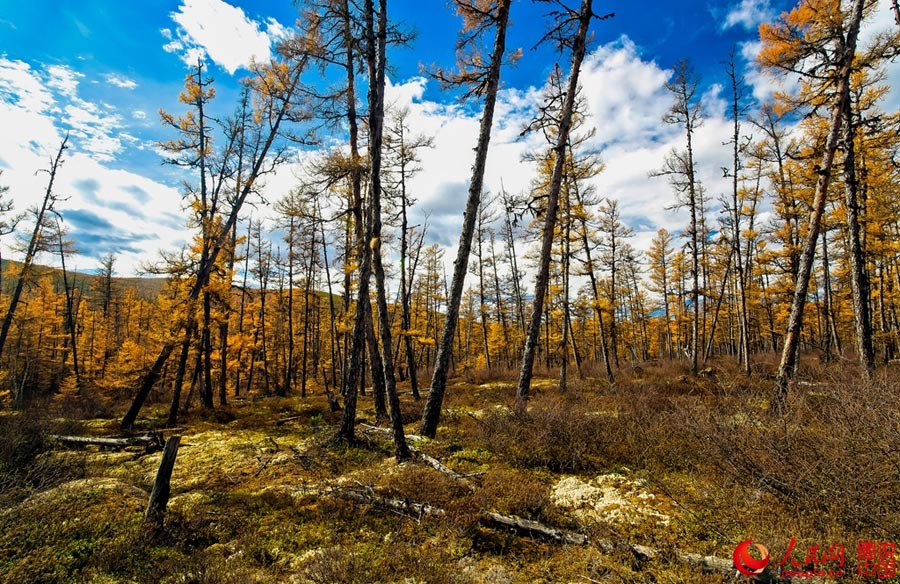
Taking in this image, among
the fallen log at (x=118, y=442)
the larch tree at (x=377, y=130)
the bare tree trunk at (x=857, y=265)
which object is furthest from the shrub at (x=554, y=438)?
the fallen log at (x=118, y=442)

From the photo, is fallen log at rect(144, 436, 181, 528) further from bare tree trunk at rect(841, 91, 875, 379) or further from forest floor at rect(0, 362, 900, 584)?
bare tree trunk at rect(841, 91, 875, 379)

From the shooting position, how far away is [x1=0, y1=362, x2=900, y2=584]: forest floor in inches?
141

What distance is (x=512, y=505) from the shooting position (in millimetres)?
4773

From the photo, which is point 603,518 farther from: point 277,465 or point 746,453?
point 277,465

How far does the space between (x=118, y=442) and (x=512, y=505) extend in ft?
36.3

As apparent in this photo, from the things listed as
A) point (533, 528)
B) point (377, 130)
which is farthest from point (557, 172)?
point (533, 528)

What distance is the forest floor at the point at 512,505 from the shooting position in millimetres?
3574

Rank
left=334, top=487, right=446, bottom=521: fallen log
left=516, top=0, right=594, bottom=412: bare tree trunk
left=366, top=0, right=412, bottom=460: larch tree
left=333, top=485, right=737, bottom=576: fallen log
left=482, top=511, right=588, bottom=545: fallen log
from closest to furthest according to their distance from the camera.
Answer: left=333, top=485, right=737, bottom=576: fallen log
left=482, top=511, right=588, bottom=545: fallen log
left=334, top=487, right=446, bottom=521: fallen log
left=366, top=0, right=412, bottom=460: larch tree
left=516, top=0, right=594, bottom=412: bare tree trunk

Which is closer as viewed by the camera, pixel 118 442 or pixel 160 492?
pixel 160 492

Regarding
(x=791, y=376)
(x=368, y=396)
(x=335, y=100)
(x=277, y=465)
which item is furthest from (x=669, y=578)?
(x=368, y=396)

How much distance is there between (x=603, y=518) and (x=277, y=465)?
20.5ft

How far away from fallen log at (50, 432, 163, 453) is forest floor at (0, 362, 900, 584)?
189cm

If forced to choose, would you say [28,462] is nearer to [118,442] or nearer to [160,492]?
[118,442]

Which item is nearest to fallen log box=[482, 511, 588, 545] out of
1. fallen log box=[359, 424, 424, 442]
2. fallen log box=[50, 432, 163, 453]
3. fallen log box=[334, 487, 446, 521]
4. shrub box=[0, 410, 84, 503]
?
fallen log box=[334, 487, 446, 521]
